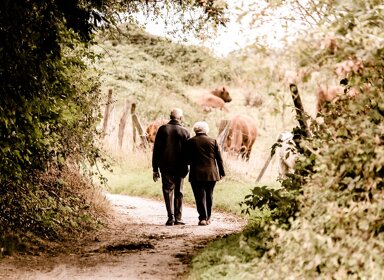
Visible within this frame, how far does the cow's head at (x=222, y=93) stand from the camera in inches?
1283

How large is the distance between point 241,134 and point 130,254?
14.0 metres

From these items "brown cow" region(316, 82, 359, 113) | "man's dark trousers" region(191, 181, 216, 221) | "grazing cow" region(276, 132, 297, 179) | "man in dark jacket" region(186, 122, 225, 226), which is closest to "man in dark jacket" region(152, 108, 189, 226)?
"man in dark jacket" region(186, 122, 225, 226)

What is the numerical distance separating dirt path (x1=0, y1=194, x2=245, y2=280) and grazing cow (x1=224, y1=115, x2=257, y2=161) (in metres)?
9.38

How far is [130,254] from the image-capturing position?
7.79 metres

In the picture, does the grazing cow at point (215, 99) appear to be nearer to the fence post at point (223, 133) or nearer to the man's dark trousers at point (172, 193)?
the fence post at point (223, 133)

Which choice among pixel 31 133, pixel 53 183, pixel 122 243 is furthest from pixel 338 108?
pixel 53 183

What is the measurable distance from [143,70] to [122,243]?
2494 centimetres

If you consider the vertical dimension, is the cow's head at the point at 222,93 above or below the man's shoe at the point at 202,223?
above

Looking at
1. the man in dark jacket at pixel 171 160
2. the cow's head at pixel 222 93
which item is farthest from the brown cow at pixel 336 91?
the cow's head at pixel 222 93

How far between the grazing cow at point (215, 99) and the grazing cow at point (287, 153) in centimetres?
1554

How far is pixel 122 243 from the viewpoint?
8672 millimetres

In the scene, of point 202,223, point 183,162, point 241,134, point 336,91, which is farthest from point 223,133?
point 336,91

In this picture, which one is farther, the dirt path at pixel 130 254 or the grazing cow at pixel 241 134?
the grazing cow at pixel 241 134

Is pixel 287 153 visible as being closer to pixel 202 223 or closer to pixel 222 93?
pixel 202 223
